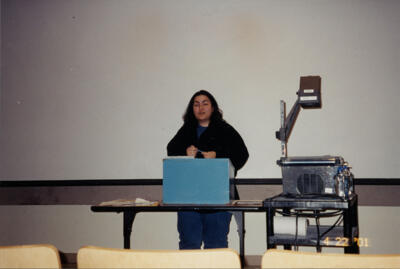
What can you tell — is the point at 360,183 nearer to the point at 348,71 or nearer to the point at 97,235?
the point at 348,71

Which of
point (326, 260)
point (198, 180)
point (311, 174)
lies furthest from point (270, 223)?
point (326, 260)

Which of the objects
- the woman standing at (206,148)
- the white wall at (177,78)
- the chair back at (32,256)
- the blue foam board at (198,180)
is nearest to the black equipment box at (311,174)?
the blue foam board at (198,180)

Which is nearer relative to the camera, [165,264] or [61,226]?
[165,264]

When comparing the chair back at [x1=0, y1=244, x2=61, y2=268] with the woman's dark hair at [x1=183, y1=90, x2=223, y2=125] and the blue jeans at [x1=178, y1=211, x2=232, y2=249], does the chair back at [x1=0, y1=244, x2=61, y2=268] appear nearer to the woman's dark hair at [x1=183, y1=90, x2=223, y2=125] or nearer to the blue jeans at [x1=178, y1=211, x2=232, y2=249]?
the blue jeans at [x1=178, y1=211, x2=232, y2=249]

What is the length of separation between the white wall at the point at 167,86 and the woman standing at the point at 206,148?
0.45 m

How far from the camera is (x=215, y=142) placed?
9.14 ft

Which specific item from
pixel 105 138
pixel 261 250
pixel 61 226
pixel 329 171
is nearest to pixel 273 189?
pixel 261 250

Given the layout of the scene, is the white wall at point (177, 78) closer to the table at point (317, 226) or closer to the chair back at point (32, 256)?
the table at point (317, 226)

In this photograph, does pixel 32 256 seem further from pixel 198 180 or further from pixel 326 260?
pixel 198 180

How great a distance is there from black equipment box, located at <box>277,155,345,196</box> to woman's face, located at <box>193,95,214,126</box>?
890mm

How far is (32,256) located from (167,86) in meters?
2.57

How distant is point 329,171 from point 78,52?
8.55ft

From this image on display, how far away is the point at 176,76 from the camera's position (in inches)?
134

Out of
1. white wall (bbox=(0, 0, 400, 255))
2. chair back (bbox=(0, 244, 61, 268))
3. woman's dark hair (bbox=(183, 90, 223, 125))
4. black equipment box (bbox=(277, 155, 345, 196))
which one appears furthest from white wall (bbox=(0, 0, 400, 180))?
chair back (bbox=(0, 244, 61, 268))
